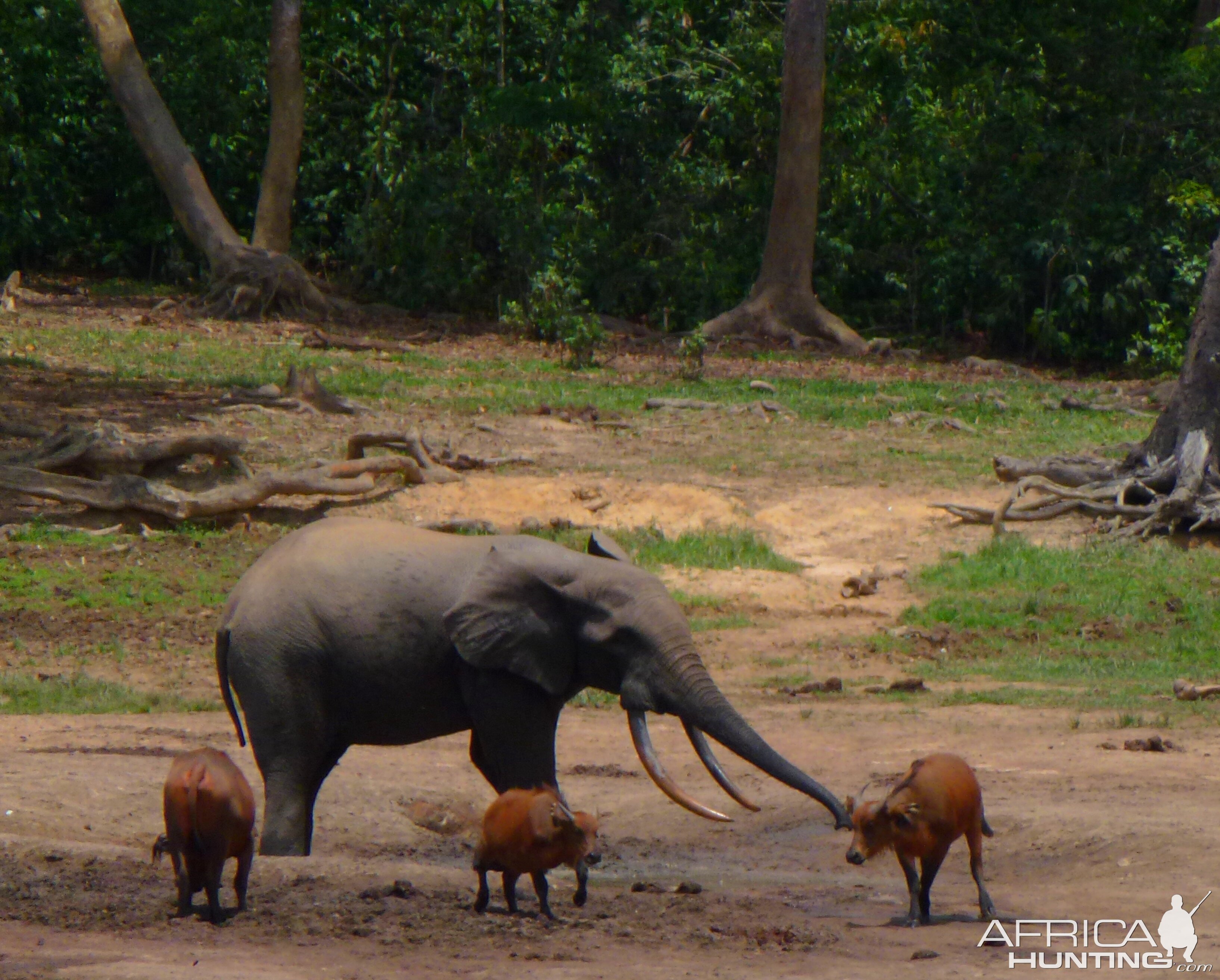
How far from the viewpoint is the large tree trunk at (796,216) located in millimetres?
22250

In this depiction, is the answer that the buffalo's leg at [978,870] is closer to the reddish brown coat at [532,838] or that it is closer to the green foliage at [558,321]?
the reddish brown coat at [532,838]

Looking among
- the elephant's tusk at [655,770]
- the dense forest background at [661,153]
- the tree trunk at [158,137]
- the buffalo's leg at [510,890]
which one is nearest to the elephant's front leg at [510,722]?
the elephant's tusk at [655,770]

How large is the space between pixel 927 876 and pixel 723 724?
2.76ft

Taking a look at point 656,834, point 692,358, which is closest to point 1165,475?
point 692,358

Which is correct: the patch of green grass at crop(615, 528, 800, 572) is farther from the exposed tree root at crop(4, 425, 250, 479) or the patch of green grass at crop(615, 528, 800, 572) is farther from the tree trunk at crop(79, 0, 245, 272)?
the tree trunk at crop(79, 0, 245, 272)

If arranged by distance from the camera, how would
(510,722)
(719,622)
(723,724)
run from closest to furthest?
1. (723,724)
2. (510,722)
3. (719,622)

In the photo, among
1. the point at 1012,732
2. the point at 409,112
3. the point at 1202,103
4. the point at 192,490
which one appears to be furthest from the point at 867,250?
the point at 1012,732

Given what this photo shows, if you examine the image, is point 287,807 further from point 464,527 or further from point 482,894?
point 464,527

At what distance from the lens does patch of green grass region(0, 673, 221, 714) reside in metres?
9.16

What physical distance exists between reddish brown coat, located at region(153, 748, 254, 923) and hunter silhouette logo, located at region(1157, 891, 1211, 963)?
2.62m

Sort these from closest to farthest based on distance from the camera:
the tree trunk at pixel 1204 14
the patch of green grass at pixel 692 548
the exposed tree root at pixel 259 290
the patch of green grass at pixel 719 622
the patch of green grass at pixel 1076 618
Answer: the patch of green grass at pixel 1076 618 < the patch of green grass at pixel 719 622 < the patch of green grass at pixel 692 548 < the exposed tree root at pixel 259 290 < the tree trunk at pixel 1204 14

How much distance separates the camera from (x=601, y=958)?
4.55 meters

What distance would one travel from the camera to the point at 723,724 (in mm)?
5488

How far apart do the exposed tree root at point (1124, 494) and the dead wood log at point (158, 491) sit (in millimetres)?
5088
